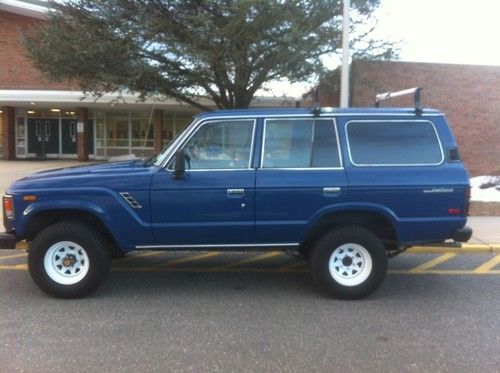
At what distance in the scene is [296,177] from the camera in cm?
582

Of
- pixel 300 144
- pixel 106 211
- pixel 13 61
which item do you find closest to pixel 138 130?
pixel 13 61

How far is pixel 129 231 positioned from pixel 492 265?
4.97 m

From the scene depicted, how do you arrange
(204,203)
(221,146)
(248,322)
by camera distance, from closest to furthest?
(248,322)
(204,203)
(221,146)

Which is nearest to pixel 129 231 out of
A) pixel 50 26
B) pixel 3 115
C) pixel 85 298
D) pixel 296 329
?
pixel 85 298

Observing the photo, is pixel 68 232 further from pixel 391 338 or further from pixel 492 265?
pixel 492 265

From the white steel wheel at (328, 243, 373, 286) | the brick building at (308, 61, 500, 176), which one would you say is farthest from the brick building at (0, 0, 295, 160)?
the white steel wheel at (328, 243, 373, 286)

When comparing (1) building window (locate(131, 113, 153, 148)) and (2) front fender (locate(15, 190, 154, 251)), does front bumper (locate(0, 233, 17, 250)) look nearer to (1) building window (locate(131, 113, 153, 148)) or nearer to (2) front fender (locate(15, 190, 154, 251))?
(2) front fender (locate(15, 190, 154, 251))

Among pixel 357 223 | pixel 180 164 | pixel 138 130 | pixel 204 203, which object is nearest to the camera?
pixel 180 164

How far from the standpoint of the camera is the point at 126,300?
19.2 ft

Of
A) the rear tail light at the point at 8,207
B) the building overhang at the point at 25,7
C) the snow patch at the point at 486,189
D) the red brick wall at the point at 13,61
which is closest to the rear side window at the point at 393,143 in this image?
the rear tail light at the point at 8,207

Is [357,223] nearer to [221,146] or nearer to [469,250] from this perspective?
[221,146]

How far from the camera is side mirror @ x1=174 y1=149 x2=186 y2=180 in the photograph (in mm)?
5633

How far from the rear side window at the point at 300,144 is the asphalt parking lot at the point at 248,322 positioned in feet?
4.82

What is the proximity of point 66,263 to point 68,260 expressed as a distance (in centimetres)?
4
